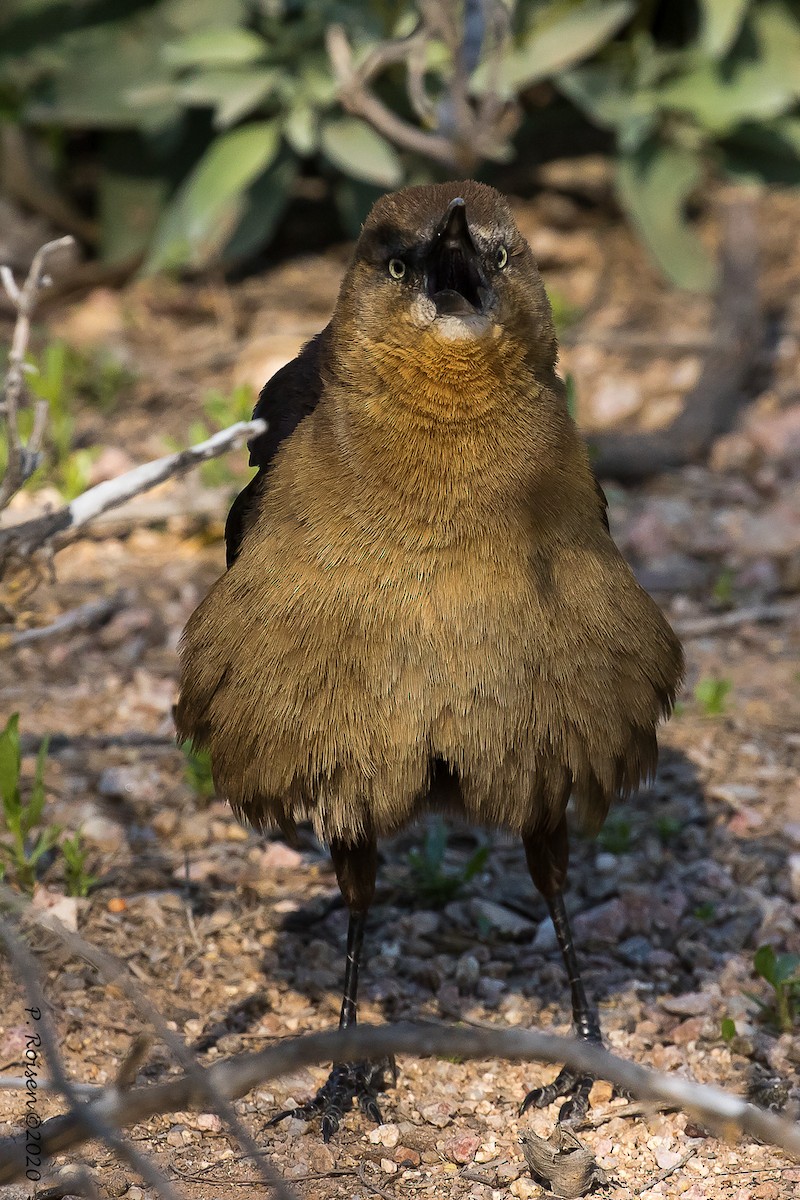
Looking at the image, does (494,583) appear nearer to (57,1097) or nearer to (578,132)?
(57,1097)

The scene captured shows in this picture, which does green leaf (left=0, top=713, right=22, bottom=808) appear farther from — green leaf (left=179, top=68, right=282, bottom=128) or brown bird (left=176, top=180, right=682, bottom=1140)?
green leaf (left=179, top=68, right=282, bottom=128)

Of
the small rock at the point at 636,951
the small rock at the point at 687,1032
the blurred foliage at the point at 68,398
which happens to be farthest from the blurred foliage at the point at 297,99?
the small rock at the point at 687,1032

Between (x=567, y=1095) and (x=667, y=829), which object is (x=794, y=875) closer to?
(x=667, y=829)

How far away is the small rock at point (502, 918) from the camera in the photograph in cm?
420

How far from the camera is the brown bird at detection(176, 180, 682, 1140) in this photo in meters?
3.19

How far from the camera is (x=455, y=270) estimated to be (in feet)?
10.8

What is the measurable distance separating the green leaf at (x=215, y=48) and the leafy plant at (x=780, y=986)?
502cm

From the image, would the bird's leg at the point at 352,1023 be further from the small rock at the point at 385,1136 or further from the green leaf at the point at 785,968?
the green leaf at the point at 785,968

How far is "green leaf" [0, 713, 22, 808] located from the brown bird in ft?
2.23

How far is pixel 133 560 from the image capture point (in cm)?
594

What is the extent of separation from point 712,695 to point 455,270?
7.10 feet

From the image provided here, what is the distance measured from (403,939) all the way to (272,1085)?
68cm

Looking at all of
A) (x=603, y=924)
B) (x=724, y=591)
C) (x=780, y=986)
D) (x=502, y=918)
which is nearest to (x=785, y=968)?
(x=780, y=986)

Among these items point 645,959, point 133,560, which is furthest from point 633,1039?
point 133,560
